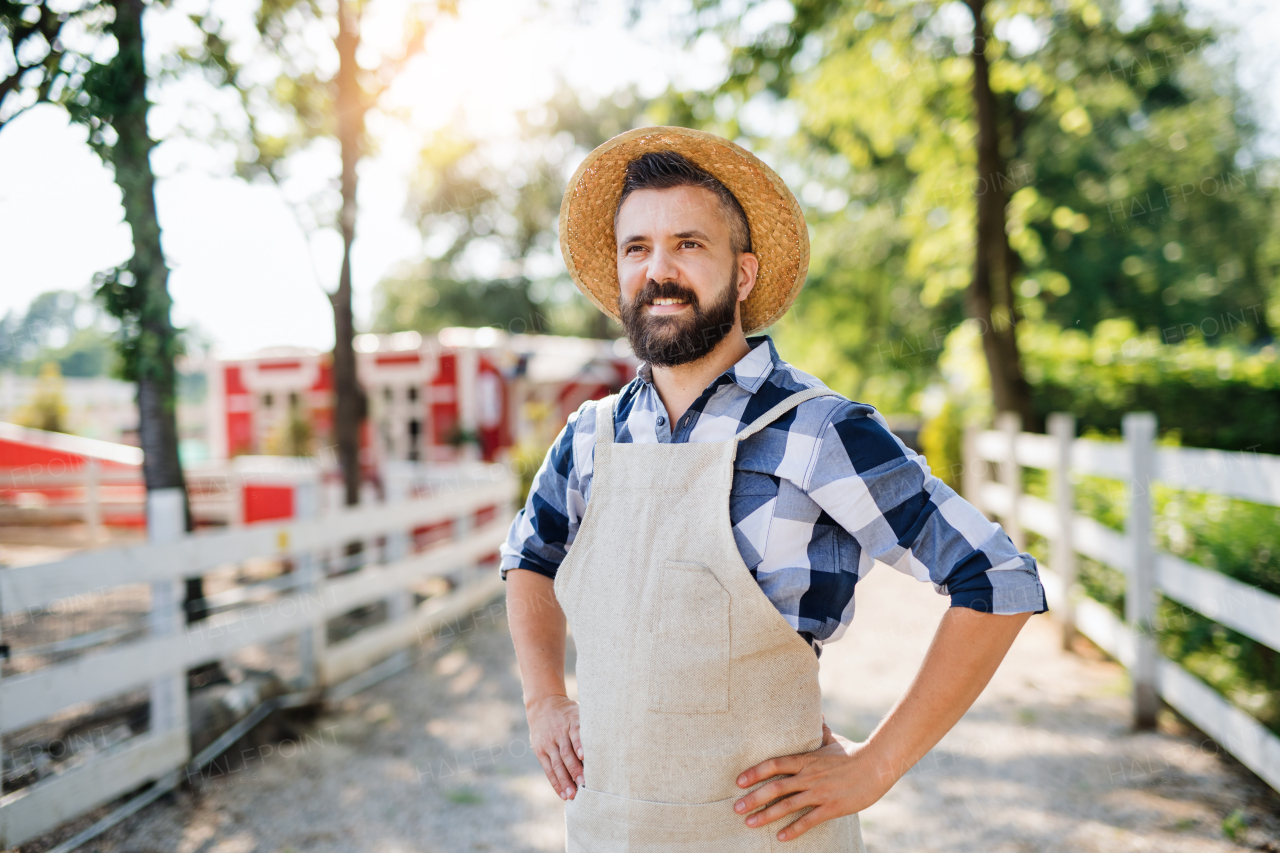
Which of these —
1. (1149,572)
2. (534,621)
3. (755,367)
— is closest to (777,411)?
(755,367)

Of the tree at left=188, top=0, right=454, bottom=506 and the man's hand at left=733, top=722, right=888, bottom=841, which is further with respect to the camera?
the tree at left=188, top=0, right=454, bottom=506

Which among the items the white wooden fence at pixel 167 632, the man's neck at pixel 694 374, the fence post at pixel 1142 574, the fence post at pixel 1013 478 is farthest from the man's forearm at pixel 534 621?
the fence post at pixel 1013 478

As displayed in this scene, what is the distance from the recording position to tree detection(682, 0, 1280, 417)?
8.55 metres

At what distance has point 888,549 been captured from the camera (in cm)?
137

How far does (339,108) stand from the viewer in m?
6.61

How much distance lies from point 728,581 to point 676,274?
59 cm

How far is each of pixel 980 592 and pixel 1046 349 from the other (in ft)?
40.0

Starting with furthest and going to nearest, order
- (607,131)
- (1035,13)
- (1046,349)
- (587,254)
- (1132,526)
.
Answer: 1. (607,131)
2. (1046,349)
3. (1035,13)
4. (1132,526)
5. (587,254)

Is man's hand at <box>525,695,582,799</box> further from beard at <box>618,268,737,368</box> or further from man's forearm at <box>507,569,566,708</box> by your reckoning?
beard at <box>618,268,737,368</box>

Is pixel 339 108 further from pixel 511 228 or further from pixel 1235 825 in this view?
pixel 511 228

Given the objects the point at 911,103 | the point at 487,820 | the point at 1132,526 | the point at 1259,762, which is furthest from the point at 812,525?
the point at 911,103

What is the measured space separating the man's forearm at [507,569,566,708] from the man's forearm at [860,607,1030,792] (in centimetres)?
68

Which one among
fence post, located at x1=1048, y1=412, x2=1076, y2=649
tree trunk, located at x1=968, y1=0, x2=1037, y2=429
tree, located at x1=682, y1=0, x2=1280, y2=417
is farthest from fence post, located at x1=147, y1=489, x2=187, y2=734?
tree trunk, located at x1=968, y1=0, x2=1037, y2=429

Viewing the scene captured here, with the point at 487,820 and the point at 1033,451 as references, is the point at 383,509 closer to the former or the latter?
the point at 487,820
